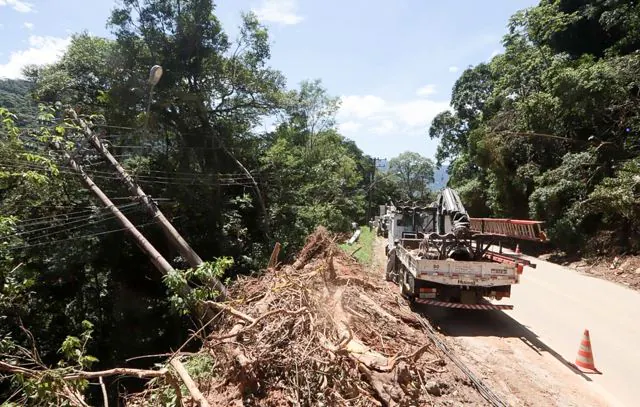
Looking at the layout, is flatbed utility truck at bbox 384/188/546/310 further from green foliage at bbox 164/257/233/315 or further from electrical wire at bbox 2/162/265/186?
electrical wire at bbox 2/162/265/186

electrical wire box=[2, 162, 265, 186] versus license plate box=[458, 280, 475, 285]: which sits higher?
electrical wire box=[2, 162, 265, 186]

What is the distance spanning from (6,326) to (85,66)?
991 centimetres

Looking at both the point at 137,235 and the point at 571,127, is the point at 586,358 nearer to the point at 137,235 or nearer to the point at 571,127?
the point at 137,235

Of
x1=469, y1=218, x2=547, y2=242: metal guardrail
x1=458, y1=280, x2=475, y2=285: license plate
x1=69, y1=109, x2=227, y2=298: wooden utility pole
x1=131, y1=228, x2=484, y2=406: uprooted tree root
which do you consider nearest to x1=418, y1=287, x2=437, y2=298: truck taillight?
x1=458, y1=280, x2=475, y2=285: license plate

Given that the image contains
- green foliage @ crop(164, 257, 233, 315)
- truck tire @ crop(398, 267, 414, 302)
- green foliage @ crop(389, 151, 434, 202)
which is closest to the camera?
green foliage @ crop(164, 257, 233, 315)

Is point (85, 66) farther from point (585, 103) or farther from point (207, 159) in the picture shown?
point (585, 103)

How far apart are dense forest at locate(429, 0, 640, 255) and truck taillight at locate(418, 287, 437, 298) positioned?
10570 mm

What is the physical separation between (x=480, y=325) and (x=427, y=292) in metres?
1.42

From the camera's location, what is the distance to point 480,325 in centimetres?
824

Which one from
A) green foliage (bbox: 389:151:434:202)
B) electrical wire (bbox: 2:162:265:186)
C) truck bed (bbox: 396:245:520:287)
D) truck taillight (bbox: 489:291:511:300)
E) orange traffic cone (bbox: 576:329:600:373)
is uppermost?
green foliage (bbox: 389:151:434:202)

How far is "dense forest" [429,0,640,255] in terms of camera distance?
15305 mm

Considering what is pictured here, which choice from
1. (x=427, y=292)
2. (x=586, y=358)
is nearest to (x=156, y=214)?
(x=427, y=292)

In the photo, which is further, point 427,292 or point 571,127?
point 571,127

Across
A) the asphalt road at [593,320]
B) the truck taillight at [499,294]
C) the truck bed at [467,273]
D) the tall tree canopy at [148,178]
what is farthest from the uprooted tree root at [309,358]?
the tall tree canopy at [148,178]
